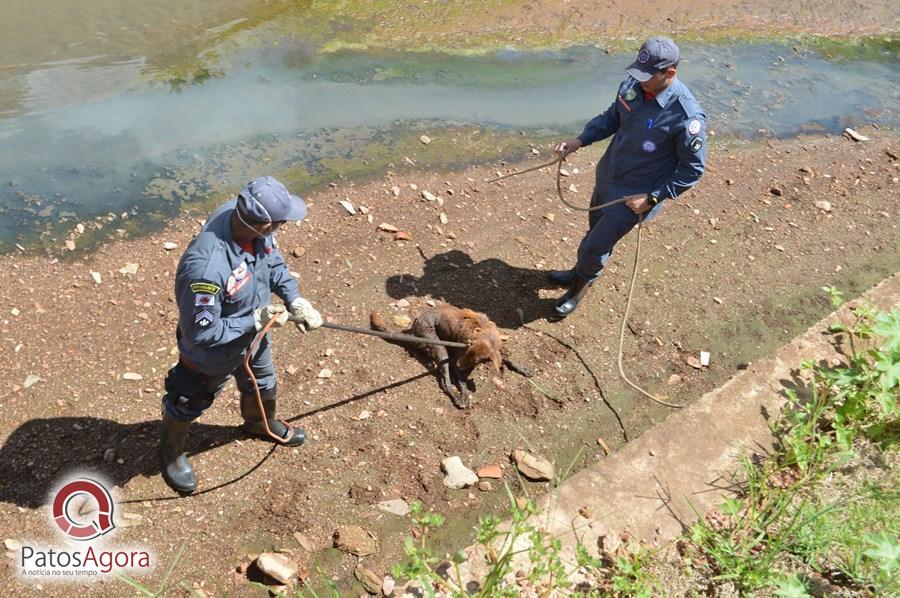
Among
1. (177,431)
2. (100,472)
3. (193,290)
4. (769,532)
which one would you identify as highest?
(193,290)

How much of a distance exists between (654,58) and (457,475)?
310cm

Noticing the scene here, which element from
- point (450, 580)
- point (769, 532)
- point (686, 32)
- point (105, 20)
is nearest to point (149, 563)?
point (450, 580)

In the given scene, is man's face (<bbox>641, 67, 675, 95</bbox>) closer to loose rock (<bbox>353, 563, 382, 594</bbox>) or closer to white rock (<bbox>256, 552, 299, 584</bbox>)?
loose rock (<bbox>353, 563, 382, 594</bbox>)

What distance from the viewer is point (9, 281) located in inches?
201

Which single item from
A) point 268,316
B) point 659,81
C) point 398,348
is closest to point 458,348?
point 398,348

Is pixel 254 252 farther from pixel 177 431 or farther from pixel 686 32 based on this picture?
pixel 686 32

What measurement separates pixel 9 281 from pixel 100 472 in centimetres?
210

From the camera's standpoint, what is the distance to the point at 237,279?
319 cm

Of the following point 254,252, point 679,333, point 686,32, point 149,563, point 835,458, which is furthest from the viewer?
point 686,32

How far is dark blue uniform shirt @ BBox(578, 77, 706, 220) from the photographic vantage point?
436 centimetres

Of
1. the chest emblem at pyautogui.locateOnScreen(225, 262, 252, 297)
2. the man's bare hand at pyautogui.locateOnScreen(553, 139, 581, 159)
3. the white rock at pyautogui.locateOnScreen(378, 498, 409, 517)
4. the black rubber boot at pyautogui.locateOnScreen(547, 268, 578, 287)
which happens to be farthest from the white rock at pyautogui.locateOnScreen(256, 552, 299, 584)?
the man's bare hand at pyautogui.locateOnScreen(553, 139, 581, 159)

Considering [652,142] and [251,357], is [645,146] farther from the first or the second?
[251,357]

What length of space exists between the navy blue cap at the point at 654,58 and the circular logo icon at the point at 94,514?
4.39 m

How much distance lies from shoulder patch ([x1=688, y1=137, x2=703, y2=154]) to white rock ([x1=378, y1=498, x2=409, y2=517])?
3095mm
